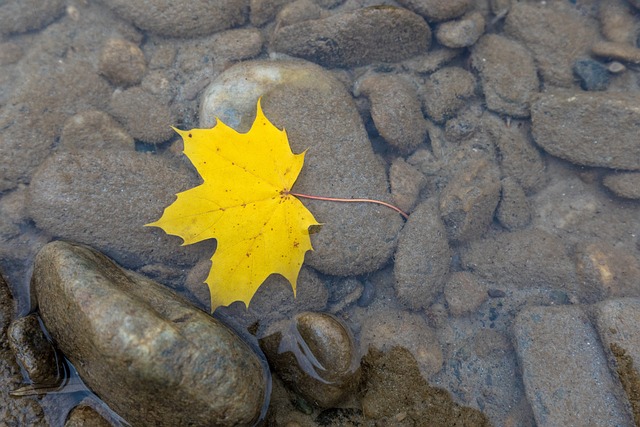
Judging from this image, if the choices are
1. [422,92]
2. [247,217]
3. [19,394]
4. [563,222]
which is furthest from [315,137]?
[19,394]

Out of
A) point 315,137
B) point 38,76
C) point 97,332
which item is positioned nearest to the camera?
point 97,332

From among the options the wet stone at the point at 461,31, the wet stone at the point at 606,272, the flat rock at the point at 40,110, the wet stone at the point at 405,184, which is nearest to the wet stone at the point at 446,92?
the wet stone at the point at 461,31

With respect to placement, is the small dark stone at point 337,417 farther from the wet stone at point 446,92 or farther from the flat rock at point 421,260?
the wet stone at point 446,92

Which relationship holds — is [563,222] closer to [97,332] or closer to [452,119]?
[452,119]

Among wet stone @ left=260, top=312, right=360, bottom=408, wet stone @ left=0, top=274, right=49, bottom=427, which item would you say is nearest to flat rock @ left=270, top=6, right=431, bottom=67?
wet stone @ left=260, top=312, right=360, bottom=408

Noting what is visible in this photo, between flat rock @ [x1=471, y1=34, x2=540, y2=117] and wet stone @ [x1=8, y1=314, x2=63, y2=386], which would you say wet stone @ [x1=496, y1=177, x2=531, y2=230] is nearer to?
flat rock @ [x1=471, y1=34, x2=540, y2=117]

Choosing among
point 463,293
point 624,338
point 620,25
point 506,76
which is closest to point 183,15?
point 506,76
